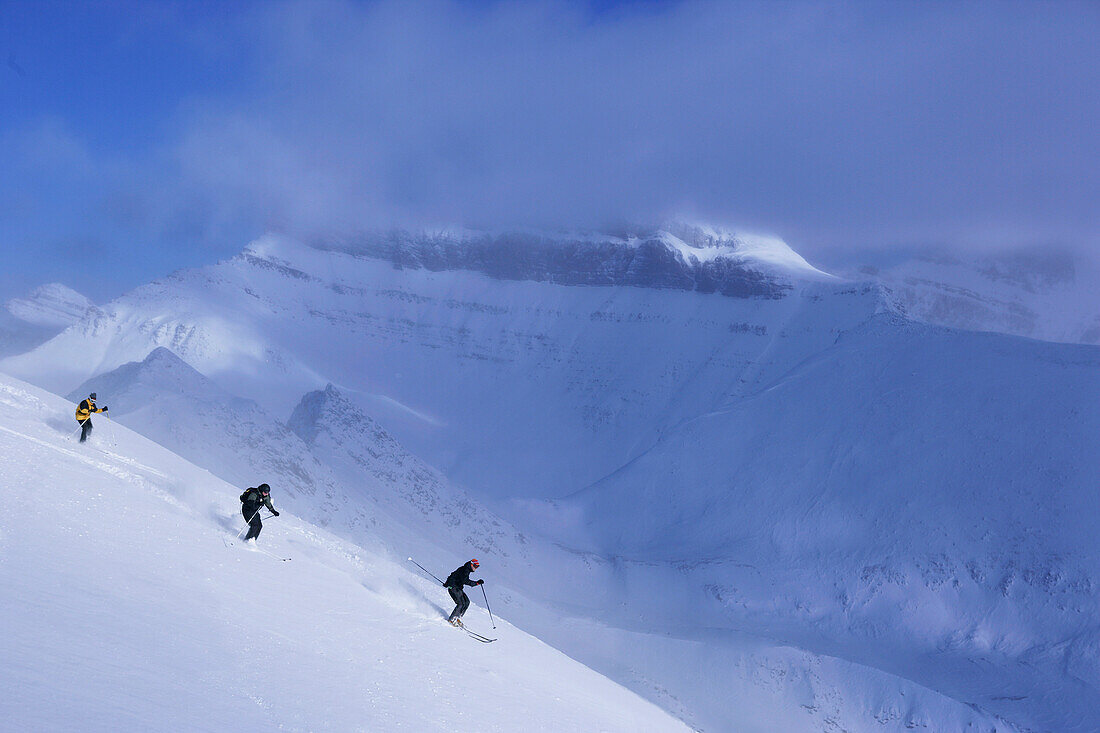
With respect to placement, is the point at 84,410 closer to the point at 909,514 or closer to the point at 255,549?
the point at 255,549

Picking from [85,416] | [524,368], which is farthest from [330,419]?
[524,368]

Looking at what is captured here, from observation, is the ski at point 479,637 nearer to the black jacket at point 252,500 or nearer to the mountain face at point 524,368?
the black jacket at point 252,500

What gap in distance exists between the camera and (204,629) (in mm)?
11281

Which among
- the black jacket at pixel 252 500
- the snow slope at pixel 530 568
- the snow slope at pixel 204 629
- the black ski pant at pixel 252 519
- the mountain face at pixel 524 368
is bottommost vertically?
the snow slope at pixel 204 629

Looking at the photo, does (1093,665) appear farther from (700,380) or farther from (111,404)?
(700,380)

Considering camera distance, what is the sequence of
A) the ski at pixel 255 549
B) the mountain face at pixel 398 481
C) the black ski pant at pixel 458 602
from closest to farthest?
1. the ski at pixel 255 549
2. the black ski pant at pixel 458 602
3. the mountain face at pixel 398 481

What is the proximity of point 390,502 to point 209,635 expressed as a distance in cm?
5870

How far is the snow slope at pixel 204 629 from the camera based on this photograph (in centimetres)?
831

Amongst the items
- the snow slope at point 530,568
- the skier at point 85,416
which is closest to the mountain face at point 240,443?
the snow slope at point 530,568

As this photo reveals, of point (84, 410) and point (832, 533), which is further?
point (832, 533)

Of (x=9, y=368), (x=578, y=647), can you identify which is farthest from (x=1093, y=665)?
(x=9, y=368)

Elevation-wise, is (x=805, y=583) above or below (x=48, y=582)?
above

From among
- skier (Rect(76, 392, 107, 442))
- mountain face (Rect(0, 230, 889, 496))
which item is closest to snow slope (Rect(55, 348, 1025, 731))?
skier (Rect(76, 392, 107, 442))

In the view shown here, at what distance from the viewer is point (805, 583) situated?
74062 mm
